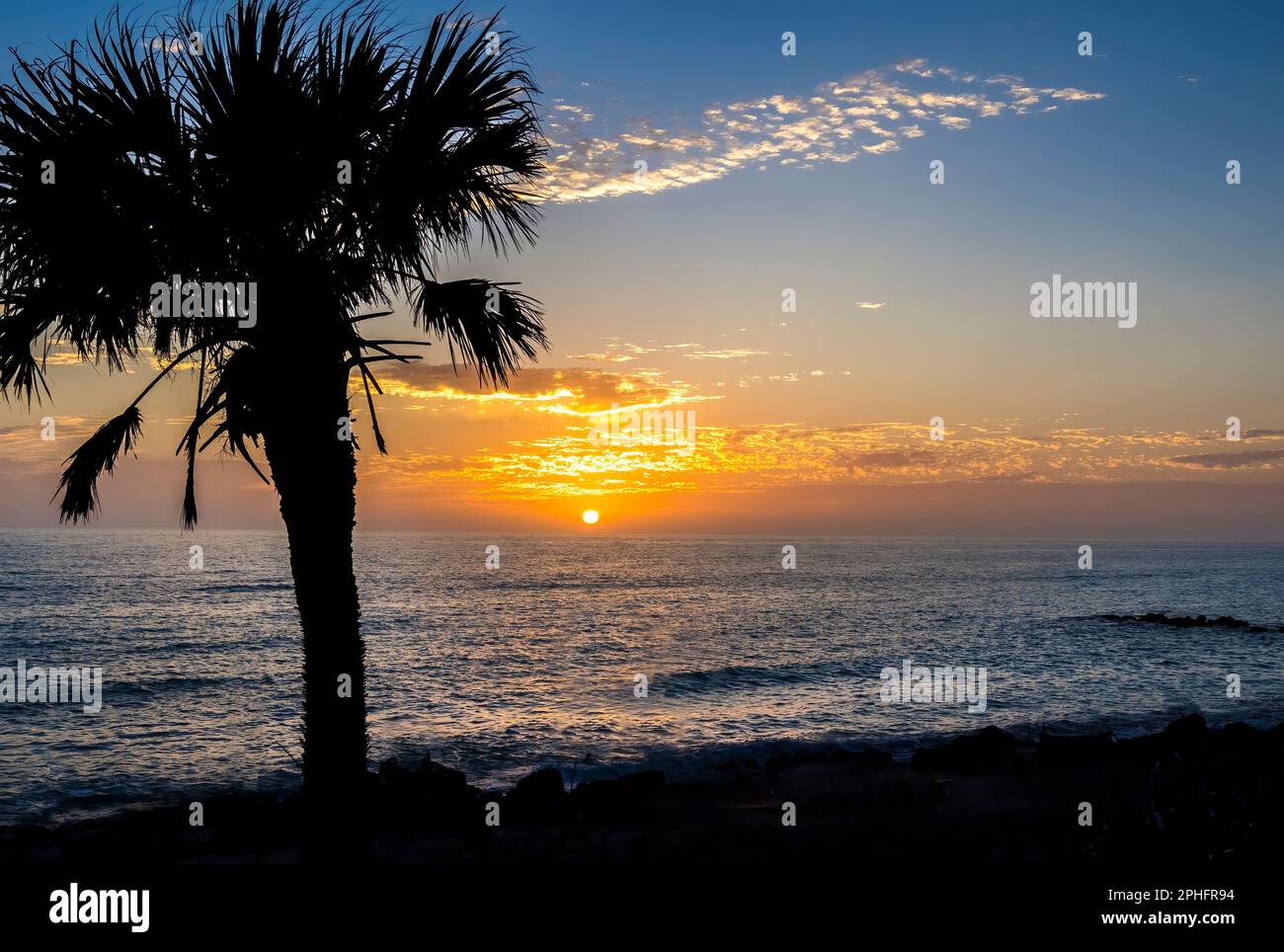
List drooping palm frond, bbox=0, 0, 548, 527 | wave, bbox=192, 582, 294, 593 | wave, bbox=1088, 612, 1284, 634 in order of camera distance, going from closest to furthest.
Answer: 1. drooping palm frond, bbox=0, 0, 548, 527
2. wave, bbox=1088, 612, 1284, 634
3. wave, bbox=192, 582, 294, 593

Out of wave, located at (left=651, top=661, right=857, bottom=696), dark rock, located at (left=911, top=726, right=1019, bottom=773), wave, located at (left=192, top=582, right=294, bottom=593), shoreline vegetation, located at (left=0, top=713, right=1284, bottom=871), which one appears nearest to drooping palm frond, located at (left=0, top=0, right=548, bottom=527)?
shoreline vegetation, located at (left=0, top=713, right=1284, bottom=871)

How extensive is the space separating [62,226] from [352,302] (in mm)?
2099

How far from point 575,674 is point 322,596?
31.6m

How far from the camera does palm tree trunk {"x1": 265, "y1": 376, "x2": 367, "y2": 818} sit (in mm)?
6801

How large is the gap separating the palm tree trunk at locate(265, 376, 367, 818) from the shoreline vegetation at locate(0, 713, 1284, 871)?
6.94 meters

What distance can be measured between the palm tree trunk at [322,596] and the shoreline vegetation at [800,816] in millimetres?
6938

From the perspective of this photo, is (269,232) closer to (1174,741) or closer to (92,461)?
(92,461)

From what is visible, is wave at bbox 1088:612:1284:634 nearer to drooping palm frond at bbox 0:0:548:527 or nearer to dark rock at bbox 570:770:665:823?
dark rock at bbox 570:770:665:823

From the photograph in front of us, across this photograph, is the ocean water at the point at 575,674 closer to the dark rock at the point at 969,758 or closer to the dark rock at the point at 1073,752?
the dark rock at the point at 969,758

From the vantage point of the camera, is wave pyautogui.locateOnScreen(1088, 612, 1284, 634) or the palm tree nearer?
the palm tree

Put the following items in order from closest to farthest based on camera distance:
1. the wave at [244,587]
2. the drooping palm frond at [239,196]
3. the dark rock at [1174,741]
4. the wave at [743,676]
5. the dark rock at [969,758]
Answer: the drooping palm frond at [239,196] → the dark rock at [969,758] → the dark rock at [1174,741] → the wave at [743,676] → the wave at [244,587]

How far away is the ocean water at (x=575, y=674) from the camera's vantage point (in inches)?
904

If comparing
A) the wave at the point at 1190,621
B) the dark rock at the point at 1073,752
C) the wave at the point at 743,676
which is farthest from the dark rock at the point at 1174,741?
the wave at the point at 1190,621

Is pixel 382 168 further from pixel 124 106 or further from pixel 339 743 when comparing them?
pixel 339 743
